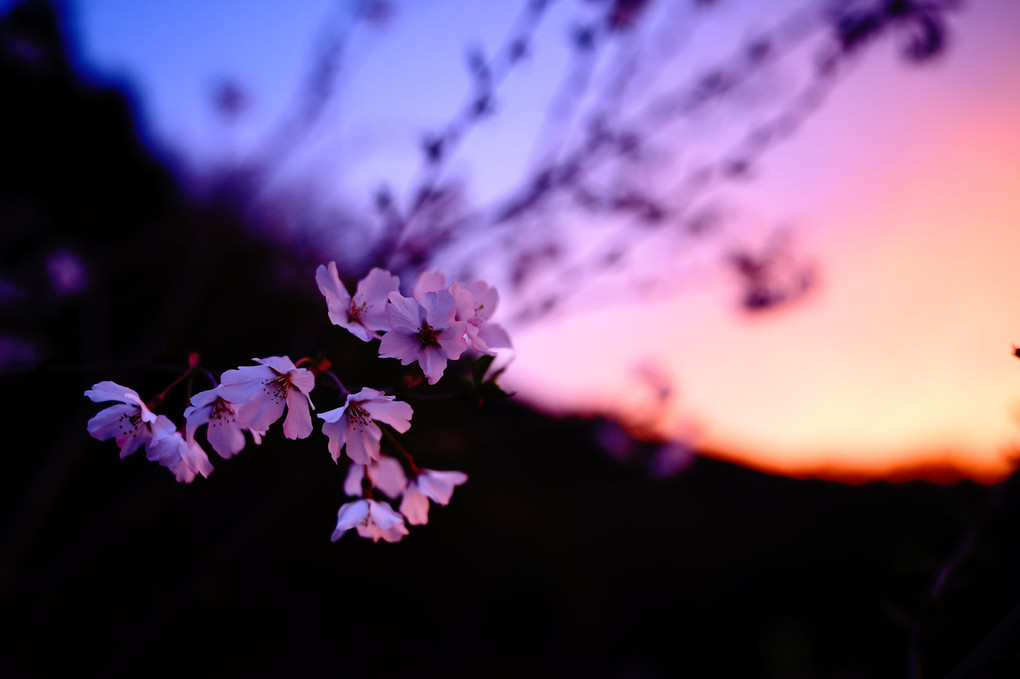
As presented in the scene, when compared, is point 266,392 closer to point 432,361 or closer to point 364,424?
point 364,424

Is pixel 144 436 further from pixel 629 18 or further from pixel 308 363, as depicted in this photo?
pixel 629 18

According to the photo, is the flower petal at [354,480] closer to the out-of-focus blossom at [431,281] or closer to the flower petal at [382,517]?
the flower petal at [382,517]

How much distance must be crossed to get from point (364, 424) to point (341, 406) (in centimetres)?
5

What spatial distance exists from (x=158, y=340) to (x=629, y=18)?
7.41 ft

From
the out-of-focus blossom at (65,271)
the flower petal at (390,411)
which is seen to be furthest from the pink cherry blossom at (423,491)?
the out-of-focus blossom at (65,271)

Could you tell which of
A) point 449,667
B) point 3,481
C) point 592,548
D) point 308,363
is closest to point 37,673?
point 3,481

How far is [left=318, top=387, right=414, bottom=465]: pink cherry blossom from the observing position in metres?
0.84

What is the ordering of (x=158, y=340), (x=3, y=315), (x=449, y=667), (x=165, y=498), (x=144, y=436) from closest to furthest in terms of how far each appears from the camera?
(x=144, y=436) < (x=165, y=498) < (x=158, y=340) < (x=3, y=315) < (x=449, y=667)

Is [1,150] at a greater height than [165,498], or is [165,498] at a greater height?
[1,150]

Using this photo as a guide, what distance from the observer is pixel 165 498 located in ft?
7.02

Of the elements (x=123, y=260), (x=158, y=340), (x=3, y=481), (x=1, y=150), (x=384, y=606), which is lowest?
(x=384, y=606)

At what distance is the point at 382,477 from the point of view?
1.08 metres

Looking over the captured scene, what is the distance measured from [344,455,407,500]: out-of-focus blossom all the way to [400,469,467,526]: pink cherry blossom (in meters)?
0.03

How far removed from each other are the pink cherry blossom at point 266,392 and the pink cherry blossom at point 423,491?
26 cm
